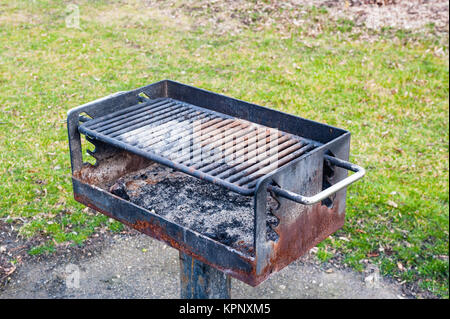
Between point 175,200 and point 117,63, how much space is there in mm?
4831

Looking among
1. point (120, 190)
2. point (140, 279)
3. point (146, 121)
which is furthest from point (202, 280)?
point (140, 279)

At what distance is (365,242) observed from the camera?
4.55 m

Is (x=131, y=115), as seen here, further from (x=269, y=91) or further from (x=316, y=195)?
(x=269, y=91)

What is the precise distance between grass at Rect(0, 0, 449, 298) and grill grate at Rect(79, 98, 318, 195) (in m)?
1.61

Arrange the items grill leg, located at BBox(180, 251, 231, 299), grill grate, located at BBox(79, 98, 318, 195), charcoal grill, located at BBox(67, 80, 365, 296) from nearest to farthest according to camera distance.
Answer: charcoal grill, located at BBox(67, 80, 365, 296) → grill grate, located at BBox(79, 98, 318, 195) → grill leg, located at BBox(180, 251, 231, 299)

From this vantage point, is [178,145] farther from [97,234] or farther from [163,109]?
[97,234]

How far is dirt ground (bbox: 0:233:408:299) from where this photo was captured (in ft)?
13.3

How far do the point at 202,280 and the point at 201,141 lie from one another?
2.45ft

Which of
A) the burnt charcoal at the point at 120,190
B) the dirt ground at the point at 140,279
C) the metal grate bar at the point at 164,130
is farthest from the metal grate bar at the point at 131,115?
the dirt ground at the point at 140,279

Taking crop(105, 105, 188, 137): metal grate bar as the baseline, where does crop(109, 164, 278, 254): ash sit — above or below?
below

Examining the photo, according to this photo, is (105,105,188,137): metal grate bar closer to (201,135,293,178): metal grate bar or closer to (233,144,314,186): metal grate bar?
(201,135,293,178): metal grate bar

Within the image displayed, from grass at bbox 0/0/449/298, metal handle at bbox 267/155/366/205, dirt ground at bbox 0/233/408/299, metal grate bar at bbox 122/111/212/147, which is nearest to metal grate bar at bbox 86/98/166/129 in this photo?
metal grate bar at bbox 122/111/212/147

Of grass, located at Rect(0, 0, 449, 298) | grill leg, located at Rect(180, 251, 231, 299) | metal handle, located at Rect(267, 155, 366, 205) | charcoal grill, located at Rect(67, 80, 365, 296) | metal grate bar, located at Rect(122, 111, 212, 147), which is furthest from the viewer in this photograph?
grass, located at Rect(0, 0, 449, 298)

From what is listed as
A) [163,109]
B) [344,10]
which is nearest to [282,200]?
[163,109]
